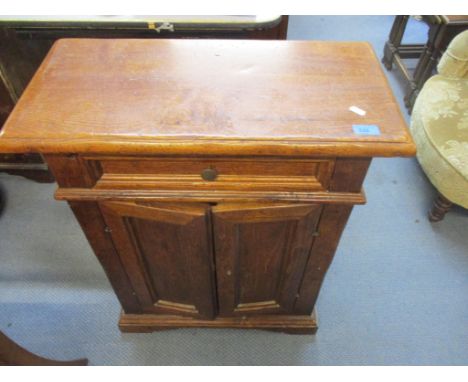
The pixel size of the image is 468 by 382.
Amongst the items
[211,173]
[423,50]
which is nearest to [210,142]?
[211,173]

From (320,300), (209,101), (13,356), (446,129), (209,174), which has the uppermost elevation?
(209,101)

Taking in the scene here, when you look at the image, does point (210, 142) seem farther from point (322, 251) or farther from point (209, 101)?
point (322, 251)

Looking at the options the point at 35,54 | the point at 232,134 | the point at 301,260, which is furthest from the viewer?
the point at 35,54

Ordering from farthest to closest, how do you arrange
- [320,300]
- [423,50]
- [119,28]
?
[423,50]
[320,300]
[119,28]

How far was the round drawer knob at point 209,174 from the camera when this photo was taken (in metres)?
0.68

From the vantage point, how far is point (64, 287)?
1370 mm

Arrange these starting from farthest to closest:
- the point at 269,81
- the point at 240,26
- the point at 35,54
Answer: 1. the point at 35,54
2. the point at 240,26
3. the point at 269,81

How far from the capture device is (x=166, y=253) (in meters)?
0.90

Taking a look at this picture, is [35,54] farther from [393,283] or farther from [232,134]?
[393,283]

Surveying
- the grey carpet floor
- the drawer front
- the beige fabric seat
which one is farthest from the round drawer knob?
the beige fabric seat

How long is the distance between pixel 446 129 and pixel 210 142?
118 cm

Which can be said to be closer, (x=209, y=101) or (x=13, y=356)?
(x=209, y=101)
